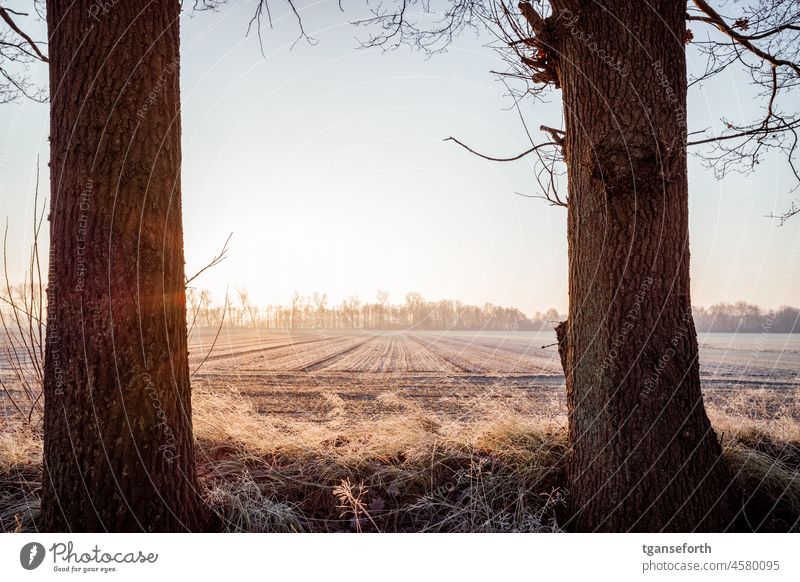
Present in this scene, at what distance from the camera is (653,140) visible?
2.30 metres

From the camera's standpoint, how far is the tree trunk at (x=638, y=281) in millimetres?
2301

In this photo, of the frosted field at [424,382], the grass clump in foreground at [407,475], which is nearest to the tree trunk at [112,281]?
the grass clump in foreground at [407,475]

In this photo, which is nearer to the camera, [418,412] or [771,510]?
[771,510]

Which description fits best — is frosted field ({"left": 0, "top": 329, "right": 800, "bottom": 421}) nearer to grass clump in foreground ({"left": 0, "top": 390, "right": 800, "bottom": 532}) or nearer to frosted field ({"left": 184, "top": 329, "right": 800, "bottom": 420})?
frosted field ({"left": 184, "top": 329, "right": 800, "bottom": 420})

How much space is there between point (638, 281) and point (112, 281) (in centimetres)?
258

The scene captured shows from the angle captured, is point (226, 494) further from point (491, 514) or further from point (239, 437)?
point (491, 514)

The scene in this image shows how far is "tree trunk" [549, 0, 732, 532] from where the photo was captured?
90.6 inches

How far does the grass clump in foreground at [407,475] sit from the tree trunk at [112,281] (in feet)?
1.84

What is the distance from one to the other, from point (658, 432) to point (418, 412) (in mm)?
1839

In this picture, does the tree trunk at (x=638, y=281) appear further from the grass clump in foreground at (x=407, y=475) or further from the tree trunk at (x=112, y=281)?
the tree trunk at (x=112, y=281)

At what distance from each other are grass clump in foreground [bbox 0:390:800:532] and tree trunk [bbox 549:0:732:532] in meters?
0.42

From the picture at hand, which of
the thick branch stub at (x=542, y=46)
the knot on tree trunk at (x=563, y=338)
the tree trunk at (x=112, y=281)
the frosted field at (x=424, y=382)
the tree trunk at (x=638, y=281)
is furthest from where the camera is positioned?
the frosted field at (x=424, y=382)
